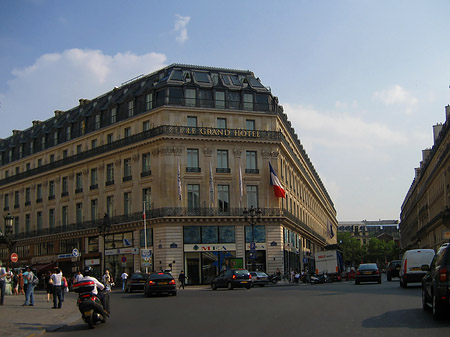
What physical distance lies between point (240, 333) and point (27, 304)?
16045mm

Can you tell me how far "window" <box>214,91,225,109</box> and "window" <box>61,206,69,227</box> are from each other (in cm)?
2255

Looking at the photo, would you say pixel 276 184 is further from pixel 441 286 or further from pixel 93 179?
→ pixel 441 286

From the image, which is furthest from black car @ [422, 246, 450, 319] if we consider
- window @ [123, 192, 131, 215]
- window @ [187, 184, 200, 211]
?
window @ [123, 192, 131, 215]

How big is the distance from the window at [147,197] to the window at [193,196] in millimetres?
3966

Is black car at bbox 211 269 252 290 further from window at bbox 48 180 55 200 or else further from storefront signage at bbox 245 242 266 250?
window at bbox 48 180 55 200

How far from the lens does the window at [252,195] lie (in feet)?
188

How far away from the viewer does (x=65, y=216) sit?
223ft

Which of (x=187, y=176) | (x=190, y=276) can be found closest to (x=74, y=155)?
(x=187, y=176)

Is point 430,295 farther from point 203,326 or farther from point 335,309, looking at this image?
point 203,326

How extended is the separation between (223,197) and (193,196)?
2942mm

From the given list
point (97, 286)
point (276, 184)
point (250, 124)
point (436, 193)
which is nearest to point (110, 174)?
point (250, 124)

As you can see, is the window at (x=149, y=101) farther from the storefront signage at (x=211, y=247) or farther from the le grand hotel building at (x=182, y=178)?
the storefront signage at (x=211, y=247)

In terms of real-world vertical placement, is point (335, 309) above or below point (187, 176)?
below

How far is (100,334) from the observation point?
14.6 m
